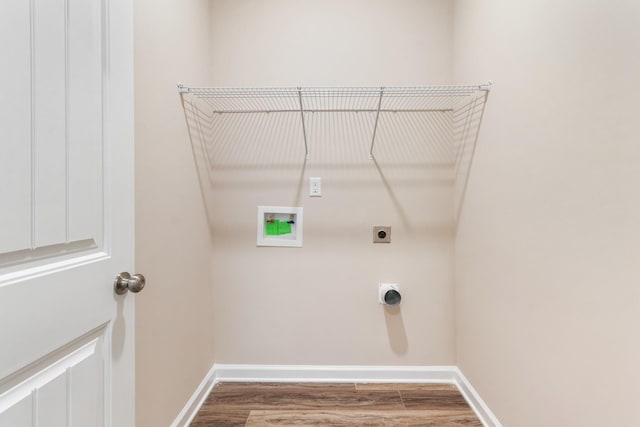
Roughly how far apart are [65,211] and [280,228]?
1272 millimetres

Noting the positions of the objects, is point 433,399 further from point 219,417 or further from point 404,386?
point 219,417

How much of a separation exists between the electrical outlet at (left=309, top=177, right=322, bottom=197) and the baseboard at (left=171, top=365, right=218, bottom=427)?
48.2 inches

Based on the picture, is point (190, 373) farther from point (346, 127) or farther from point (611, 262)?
point (611, 262)

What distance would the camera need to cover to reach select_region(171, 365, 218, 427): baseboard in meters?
Answer: 1.49

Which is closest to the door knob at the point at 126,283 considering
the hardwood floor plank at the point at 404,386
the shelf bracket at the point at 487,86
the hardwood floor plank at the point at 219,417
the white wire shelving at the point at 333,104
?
the hardwood floor plank at the point at 219,417

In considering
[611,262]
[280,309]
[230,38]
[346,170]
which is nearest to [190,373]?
[280,309]

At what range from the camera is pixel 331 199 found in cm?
188

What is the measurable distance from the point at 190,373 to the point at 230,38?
190cm

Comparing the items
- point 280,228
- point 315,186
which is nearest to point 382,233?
point 315,186

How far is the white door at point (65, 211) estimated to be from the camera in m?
0.55

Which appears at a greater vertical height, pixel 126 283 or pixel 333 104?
pixel 333 104

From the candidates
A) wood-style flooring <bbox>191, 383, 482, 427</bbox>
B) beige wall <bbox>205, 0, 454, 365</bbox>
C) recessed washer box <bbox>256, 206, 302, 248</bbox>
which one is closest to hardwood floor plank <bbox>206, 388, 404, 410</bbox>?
wood-style flooring <bbox>191, 383, 482, 427</bbox>

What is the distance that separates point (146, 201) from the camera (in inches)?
47.5

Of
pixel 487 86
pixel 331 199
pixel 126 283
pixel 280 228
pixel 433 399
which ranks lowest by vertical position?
pixel 433 399
